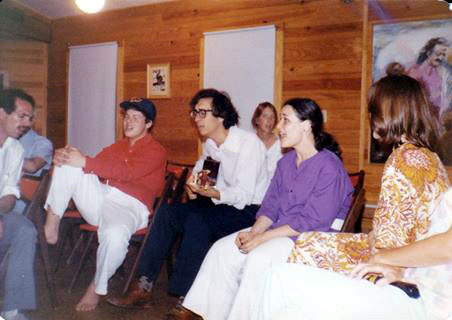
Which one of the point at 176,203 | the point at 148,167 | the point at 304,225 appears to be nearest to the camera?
the point at 304,225

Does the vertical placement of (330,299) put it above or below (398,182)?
below

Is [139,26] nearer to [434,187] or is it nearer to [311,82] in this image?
[311,82]

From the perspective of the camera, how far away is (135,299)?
8.57 feet

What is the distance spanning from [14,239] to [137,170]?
2.64 ft

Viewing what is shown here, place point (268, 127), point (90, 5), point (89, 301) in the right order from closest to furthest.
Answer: point (89, 301), point (268, 127), point (90, 5)

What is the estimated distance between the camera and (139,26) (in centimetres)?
514

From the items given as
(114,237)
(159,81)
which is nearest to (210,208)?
(114,237)

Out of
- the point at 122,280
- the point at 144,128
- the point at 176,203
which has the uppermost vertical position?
the point at 144,128

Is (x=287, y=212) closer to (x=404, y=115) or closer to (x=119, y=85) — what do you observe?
(x=404, y=115)

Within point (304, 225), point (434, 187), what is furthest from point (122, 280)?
point (434, 187)

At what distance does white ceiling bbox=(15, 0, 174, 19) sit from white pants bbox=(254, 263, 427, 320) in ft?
14.0

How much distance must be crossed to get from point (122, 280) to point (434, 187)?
7.51ft

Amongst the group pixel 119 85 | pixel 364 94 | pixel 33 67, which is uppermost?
pixel 33 67

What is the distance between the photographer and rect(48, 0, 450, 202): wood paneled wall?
3791 millimetres
